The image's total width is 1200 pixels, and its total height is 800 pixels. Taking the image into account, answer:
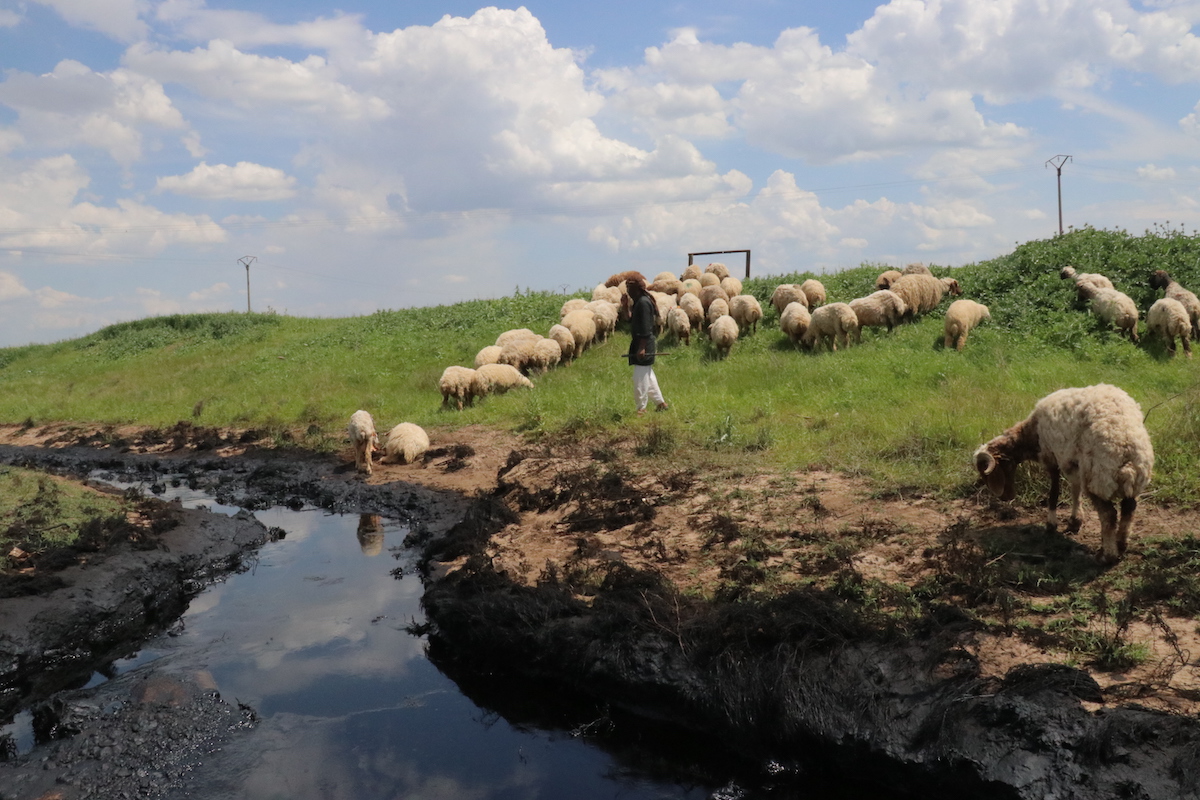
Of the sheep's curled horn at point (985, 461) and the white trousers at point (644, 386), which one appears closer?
the sheep's curled horn at point (985, 461)

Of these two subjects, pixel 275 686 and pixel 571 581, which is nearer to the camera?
pixel 275 686

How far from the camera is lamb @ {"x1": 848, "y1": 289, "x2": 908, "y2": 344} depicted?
1702 centimetres

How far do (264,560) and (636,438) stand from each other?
519 centimetres

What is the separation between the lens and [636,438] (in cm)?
1233

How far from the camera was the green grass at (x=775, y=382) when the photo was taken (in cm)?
1045

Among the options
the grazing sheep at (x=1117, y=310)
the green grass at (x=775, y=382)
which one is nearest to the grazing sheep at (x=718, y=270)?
the green grass at (x=775, y=382)

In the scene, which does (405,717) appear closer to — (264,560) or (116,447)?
(264,560)

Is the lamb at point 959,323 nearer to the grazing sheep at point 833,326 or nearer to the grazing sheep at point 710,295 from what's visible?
the grazing sheep at point 833,326

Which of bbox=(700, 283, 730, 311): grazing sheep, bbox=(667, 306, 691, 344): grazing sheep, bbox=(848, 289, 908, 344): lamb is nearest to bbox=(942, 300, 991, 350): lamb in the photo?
bbox=(848, 289, 908, 344): lamb

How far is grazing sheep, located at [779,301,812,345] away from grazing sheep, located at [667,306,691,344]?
2.18 metres

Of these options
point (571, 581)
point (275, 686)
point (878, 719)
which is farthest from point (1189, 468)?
point (275, 686)

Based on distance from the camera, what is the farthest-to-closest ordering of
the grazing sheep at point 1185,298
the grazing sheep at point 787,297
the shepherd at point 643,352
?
the grazing sheep at point 787,297
the grazing sheep at point 1185,298
the shepherd at point 643,352

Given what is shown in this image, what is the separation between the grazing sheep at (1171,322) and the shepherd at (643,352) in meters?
8.39

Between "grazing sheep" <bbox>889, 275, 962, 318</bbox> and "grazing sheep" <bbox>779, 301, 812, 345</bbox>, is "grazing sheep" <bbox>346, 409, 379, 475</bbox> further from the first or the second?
"grazing sheep" <bbox>889, 275, 962, 318</bbox>
